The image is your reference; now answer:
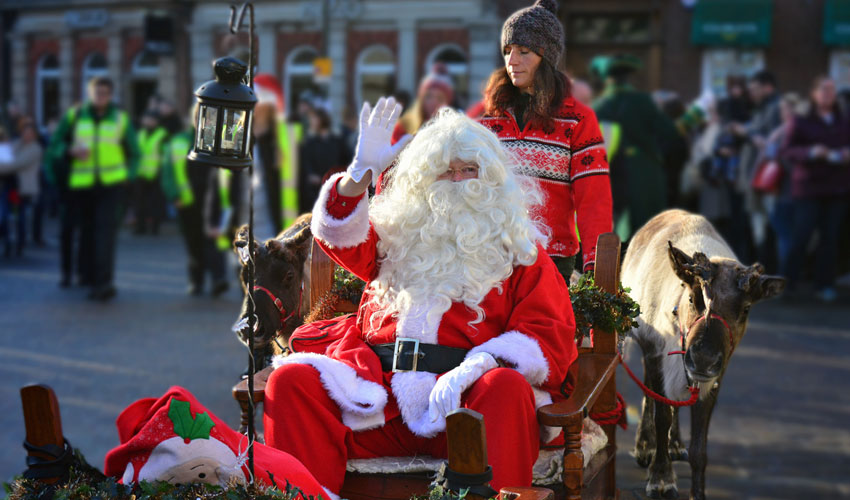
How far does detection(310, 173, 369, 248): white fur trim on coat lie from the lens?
3.33m

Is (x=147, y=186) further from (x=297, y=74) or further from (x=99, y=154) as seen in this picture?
(x=297, y=74)

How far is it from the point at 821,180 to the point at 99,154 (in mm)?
7547

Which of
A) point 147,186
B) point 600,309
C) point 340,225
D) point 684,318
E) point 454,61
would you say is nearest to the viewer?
point 340,225

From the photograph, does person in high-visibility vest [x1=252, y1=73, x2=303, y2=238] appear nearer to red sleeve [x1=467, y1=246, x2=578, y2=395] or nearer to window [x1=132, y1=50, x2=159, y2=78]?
red sleeve [x1=467, y1=246, x2=578, y2=395]

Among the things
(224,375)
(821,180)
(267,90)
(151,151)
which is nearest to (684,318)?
(224,375)

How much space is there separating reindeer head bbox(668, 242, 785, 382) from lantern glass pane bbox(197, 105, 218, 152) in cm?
199

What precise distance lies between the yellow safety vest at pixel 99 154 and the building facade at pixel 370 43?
18.7 feet

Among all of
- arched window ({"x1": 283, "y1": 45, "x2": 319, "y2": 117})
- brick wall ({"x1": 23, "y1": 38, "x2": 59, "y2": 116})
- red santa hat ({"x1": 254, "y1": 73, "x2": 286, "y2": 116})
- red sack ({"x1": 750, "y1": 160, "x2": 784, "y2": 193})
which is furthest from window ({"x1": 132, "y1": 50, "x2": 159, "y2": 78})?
red sack ({"x1": 750, "y1": 160, "x2": 784, "y2": 193})

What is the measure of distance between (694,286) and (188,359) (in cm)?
472

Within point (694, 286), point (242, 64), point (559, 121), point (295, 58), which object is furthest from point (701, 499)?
point (295, 58)

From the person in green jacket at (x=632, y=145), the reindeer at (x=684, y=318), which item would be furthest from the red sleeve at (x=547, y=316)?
the person in green jacket at (x=632, y=145)

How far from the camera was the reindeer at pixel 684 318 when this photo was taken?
379 centimetres

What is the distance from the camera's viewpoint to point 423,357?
3334 millimetres

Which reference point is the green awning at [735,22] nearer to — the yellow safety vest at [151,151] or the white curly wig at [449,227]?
the yellow safety vest at [151,151]
